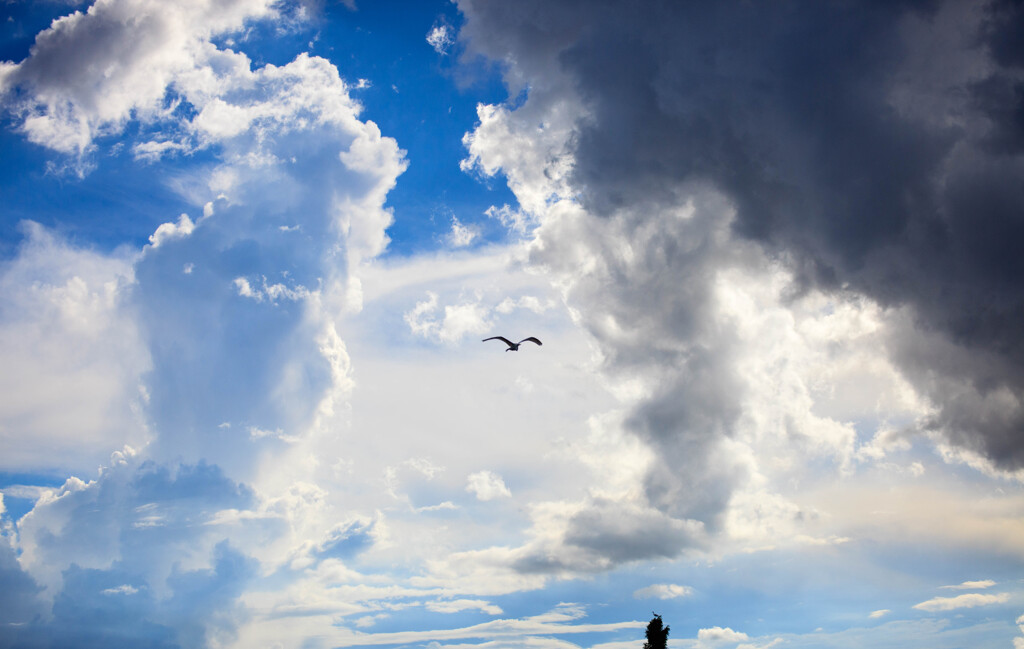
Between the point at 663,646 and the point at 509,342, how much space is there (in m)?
73.8

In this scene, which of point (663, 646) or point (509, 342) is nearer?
point (509, 342)

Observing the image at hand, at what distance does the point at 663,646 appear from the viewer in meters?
151

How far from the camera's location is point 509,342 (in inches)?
4943

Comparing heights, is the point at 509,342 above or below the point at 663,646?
above
